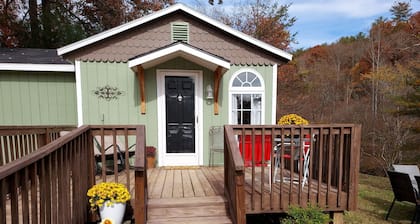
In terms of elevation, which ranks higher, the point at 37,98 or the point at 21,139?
the point at 37,98

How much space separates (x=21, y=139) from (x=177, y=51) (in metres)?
2.65

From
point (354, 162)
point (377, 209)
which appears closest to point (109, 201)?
point (354, 162)

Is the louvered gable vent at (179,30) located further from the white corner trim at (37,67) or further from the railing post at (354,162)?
the railing post at (354,162)

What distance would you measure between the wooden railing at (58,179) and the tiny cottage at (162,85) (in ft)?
5.61

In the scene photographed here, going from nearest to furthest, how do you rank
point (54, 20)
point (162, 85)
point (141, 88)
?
point (141, 88), point (162, 85), point (54, 20)

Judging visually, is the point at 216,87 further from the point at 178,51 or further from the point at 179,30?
the point at 179,30

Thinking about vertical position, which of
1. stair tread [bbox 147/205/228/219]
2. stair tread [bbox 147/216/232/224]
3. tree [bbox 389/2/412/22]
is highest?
tree [bbox 389/2/412/22]

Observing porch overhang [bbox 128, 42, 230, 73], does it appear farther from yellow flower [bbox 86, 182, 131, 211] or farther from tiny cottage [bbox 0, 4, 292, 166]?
yellow flower [bbox 86, 182, 131, 211]

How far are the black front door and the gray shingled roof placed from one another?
246cm

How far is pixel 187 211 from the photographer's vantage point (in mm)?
2717

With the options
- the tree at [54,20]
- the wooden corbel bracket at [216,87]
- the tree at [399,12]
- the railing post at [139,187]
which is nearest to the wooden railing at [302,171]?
the railing post at [139,187]

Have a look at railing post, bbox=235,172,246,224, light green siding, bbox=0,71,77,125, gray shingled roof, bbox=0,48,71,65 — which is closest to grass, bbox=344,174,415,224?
railing post, bbox=235,172,246,224

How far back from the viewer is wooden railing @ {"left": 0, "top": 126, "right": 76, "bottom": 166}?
3018 mm

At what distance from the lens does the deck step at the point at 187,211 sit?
8.71ft
